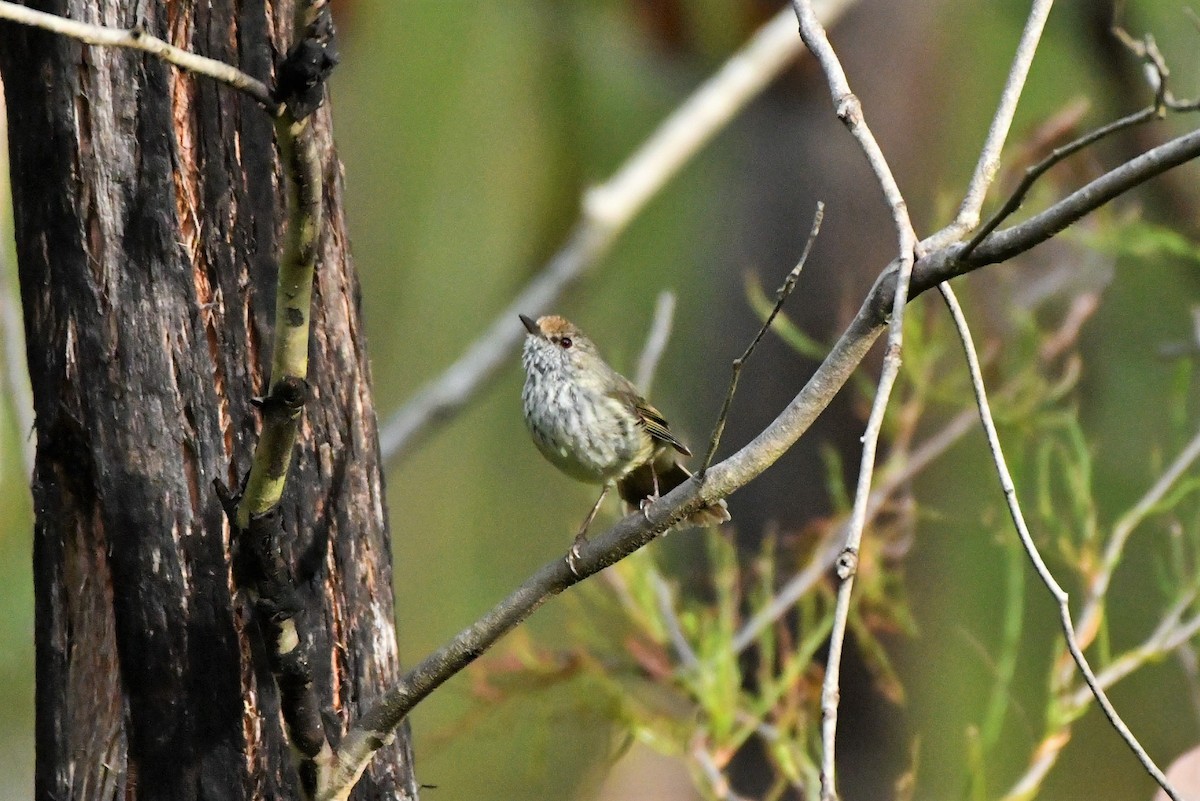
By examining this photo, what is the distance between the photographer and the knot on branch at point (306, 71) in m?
1.35

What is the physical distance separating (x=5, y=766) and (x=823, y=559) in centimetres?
431

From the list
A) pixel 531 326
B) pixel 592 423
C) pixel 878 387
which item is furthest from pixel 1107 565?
pixel 878 387

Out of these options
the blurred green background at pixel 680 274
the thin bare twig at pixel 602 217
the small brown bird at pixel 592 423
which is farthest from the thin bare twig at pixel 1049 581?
the thin bare twig at pixel 602 217

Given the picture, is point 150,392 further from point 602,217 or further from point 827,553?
point 602,217

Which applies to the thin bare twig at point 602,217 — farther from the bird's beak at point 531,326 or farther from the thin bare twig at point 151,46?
the thin bare twig at point 151,46

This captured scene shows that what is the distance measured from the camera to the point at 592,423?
10.4 feet

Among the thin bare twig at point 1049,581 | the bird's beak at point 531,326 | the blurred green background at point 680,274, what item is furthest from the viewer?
the blurred green background at point 680,274

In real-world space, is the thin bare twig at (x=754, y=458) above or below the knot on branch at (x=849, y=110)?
below

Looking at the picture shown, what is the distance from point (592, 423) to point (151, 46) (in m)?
1.94

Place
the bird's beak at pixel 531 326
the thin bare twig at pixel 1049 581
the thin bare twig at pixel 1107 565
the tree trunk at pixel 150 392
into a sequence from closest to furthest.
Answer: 1. the thin bare twig at pixel 1049 581
2. the tree trunk at pixel 150 392
3. the thin bare twig at pixel 1107 565
4. the bird's beak at pixel 531 326

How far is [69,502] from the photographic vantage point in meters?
1.91

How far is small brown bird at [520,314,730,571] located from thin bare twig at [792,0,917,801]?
1.46 meters

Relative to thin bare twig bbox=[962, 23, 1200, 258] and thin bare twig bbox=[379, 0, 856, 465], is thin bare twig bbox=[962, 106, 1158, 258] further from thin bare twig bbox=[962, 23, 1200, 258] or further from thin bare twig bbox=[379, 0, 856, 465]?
thin bare twig bbox=[379, 0, 856, 465]

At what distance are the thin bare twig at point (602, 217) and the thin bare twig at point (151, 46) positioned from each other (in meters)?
2.86
